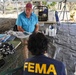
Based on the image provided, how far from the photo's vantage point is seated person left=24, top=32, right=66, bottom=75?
3.64ft

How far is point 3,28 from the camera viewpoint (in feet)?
15.1

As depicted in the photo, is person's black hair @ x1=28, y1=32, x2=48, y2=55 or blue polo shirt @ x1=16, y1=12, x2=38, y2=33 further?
blue polo shirt @ x1=16, y1=12, x2=38, y2=33

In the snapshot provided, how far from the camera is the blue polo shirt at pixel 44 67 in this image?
111 centimetres

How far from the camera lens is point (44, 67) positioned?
1.11 m

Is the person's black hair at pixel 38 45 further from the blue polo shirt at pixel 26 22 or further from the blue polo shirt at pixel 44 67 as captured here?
the blue polo shirt at pixel 26 22

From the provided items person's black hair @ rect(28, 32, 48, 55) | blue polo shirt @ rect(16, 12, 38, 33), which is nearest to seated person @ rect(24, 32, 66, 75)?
person's black hair @ rect(28, 32, 48, 55)

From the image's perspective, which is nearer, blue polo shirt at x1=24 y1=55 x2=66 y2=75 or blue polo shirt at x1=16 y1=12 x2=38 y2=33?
blue polo shirt at x1=24 y1=55 x2=66 y2=75

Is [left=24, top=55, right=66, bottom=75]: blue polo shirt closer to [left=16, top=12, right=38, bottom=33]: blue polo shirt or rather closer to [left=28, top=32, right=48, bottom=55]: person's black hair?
[left=28, top=32, right=48, bottom=55]: person's black hair

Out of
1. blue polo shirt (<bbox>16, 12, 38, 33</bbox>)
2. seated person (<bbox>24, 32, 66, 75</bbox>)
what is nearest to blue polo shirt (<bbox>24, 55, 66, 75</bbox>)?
seated person (<bbox>24, 32, 66, 75</bbox>)

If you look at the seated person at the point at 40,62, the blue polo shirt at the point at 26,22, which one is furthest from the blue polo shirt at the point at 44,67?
the blue polo shirt at the point at 26,22

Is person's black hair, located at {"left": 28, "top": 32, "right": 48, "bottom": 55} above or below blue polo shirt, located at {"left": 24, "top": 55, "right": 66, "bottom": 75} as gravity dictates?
above

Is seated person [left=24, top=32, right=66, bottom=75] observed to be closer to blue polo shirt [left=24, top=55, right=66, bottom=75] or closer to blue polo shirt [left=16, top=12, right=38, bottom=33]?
blue polo shirt [left=24, top=55, right=66, bottom=75]

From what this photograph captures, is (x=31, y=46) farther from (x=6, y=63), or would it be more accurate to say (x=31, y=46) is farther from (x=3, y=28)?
(x=3, y=28)

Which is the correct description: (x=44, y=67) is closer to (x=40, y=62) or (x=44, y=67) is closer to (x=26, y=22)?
(x=40, y=62)
